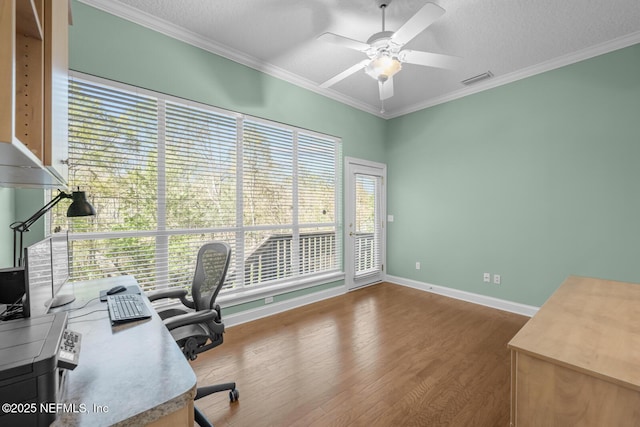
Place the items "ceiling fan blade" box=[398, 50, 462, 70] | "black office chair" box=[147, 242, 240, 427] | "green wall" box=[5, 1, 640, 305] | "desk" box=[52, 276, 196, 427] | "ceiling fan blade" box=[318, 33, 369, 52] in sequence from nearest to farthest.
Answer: "desk" box=[52, 276, 196, 427], "black office chair" box=[147, 242, 240, 427], "ceiling fan blade" box=[318, 33, 369, 52], "ceiling fan blade" box=[398, 50, 462, 70], "green wall" box=[5, 1, 640, 305]

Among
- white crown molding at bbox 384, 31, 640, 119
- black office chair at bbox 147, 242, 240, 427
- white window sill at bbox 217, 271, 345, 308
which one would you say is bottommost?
white window sill at bbox 217, 271, 345, 308

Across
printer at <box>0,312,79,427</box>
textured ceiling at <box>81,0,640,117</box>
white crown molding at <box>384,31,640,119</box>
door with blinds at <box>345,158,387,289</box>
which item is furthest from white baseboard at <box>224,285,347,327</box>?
white crown molding at <box>384,31,640,119</box>

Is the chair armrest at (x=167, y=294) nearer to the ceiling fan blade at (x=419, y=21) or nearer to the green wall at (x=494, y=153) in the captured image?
the green wall at (x=494, y=153)

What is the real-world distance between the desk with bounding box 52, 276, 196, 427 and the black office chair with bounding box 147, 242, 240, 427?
0.38 metres

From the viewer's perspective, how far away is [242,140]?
119 inches

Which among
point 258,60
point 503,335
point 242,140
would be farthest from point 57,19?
point 503,335

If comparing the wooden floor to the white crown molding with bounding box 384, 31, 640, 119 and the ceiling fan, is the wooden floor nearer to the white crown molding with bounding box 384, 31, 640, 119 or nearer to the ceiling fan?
the ceiling fan

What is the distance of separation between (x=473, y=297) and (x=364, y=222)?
6.35 feet

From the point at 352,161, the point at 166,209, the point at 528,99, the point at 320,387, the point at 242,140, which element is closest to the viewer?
the point at 320,387

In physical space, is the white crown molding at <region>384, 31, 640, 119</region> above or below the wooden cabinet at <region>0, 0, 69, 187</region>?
above

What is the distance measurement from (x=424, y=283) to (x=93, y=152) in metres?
4.49

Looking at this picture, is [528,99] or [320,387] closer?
[320,387]

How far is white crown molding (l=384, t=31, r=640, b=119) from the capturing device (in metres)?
2.66

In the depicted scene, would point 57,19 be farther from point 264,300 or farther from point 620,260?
point 620,260
